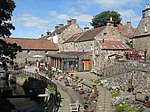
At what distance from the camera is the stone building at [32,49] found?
52525 millimetres

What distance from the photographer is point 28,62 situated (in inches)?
2052

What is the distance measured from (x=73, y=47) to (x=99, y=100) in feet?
96.8

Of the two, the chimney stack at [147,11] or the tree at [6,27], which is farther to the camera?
the chimney stack at [147,11]

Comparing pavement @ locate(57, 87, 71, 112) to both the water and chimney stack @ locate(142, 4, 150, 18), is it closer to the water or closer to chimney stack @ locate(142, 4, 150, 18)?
→ the water

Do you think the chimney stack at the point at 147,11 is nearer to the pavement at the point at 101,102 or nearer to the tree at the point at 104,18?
the pavement at the point at 101,102

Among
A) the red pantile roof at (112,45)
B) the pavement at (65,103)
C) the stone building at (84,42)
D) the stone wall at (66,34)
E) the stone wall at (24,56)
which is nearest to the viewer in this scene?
the pavement at (65,103)

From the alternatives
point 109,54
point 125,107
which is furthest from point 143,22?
point 125,107

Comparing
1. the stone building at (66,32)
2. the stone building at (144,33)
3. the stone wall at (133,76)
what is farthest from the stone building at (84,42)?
the stone wall at (133,76)

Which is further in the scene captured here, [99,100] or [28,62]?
[28,62]

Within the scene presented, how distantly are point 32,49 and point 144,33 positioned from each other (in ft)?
89.9

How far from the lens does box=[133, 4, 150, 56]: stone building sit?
119 ft

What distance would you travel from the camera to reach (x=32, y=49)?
5381 cm

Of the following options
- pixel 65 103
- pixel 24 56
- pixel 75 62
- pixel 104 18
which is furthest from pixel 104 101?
pixel 104 18

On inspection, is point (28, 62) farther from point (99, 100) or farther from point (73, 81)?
point (99, 100)
